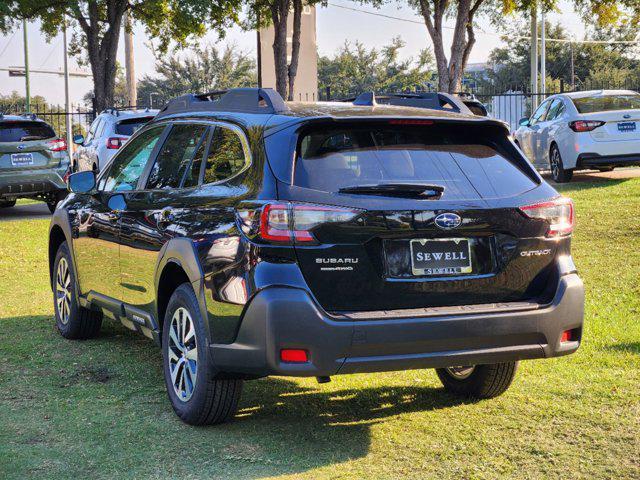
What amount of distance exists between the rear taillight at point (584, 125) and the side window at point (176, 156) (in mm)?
12753

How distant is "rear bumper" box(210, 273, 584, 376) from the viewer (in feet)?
15.5

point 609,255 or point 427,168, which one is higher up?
point 427,168

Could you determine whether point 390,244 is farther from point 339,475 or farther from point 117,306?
point 117,306

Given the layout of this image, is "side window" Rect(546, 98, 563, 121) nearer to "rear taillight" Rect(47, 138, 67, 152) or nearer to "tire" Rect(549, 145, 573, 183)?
"tire" Rect(549, 145, 573, 183)

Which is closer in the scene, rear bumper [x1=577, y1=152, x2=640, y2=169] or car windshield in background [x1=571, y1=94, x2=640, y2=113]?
rear bumper [x1=577, y1=152, x2=640, y2=169]

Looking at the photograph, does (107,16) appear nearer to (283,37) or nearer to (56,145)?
(283,37)

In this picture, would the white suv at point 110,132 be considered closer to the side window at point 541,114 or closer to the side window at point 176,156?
the side window at point 541,114

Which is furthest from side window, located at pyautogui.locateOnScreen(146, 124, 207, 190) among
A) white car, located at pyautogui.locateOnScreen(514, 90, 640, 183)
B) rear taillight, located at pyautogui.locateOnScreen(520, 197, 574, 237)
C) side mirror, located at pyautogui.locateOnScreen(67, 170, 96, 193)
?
white car, located at pyautogui.locateOnScreen(514, 90, 640, 183)

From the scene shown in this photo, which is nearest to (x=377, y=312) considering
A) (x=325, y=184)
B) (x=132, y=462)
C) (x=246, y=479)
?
(x=325, y=184)

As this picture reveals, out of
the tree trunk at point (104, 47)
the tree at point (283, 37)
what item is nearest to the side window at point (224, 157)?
the tree at point (283, 37)

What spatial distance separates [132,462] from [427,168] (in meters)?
2.08

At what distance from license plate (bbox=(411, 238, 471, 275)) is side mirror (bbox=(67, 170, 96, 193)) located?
131 inches

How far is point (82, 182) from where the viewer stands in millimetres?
7383

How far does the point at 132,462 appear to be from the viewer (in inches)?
198
